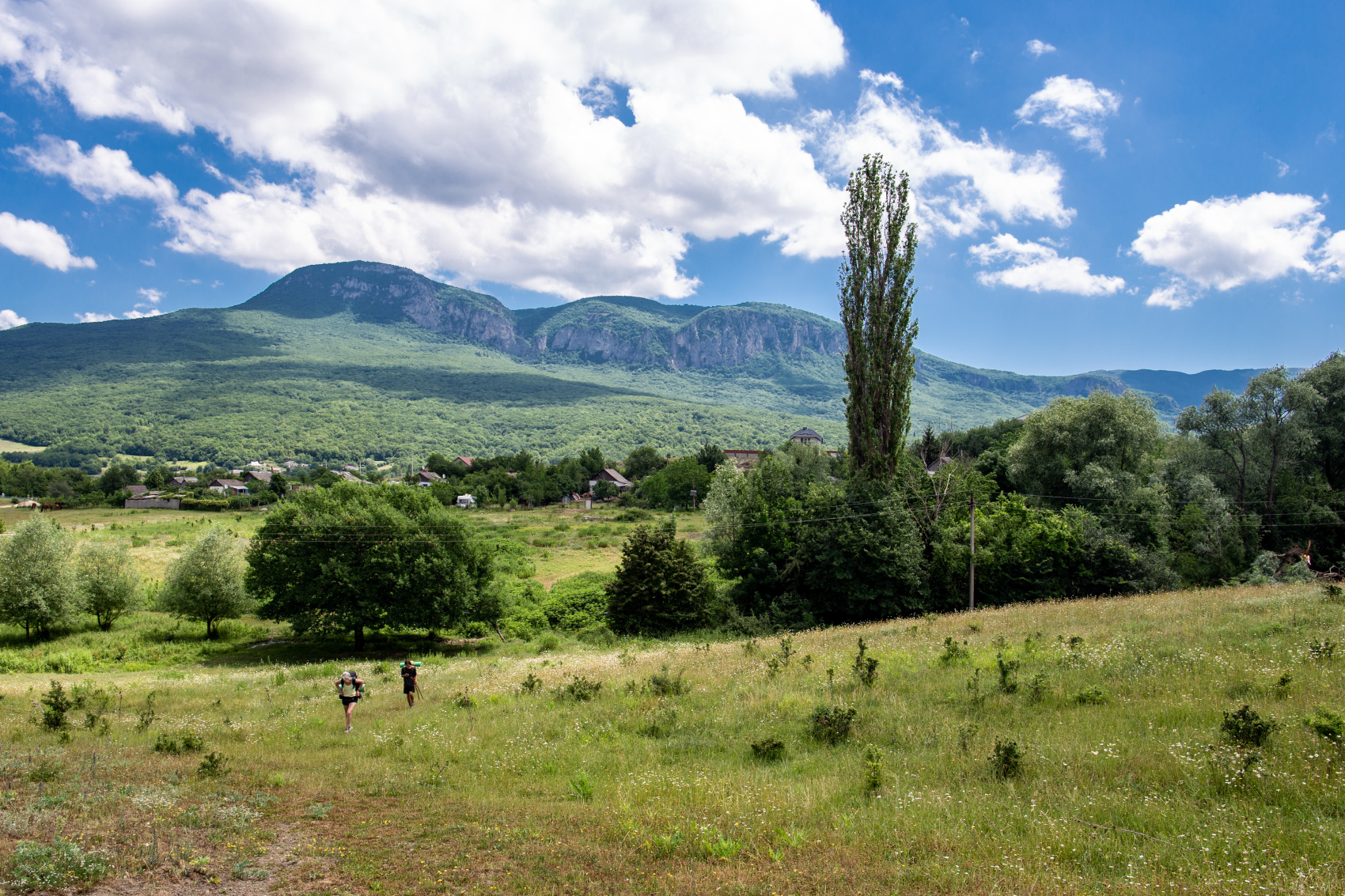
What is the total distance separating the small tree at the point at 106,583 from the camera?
118 feet

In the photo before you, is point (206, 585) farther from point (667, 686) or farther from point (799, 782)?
point (799, 782)

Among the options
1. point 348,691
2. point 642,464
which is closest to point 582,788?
point 348,691

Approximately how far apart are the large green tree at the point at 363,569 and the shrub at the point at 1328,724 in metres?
31.7

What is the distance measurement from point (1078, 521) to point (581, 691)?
32.5m

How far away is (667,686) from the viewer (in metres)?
13.8

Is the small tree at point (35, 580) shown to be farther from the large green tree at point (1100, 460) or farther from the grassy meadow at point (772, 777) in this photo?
the large green tree at point (1100, 460)

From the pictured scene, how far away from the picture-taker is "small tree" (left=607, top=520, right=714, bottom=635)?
34625 mm

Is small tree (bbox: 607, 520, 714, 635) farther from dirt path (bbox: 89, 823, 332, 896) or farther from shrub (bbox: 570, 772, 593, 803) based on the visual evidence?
dirt path (bbox: 89, 823, 332, 896)

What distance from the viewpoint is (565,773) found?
9938 millimetres

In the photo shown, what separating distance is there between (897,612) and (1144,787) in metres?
25.8

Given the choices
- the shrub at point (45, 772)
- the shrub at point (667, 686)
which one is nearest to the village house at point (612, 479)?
the shrub at point (667, 686)

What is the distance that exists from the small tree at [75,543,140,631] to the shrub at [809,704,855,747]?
4411cm

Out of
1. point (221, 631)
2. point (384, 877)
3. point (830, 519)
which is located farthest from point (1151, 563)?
point (221, 631)

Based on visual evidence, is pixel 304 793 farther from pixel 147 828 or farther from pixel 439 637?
pixel 439 637
